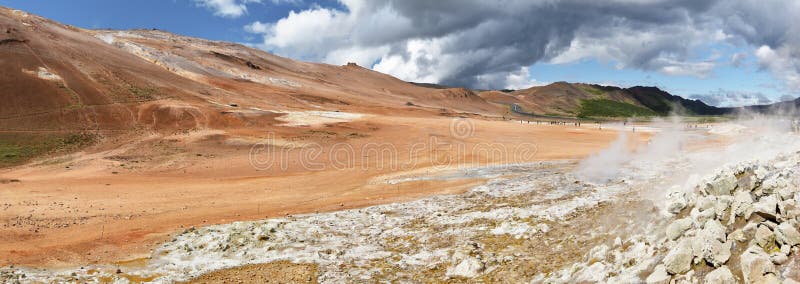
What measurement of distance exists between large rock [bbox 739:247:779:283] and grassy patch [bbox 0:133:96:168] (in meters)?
52.0

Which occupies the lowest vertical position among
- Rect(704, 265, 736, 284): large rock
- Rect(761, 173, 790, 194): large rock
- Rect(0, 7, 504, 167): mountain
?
Rect(704, 265, 736, 284): large rock

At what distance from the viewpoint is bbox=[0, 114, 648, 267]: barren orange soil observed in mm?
19906

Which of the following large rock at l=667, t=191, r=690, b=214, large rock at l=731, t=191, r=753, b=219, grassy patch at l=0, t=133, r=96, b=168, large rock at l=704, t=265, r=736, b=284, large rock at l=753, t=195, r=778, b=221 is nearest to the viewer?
large rock at l=704, t=265, r=736, b=284

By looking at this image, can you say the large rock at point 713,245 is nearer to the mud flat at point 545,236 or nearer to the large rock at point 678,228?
the mud flat at point 545,236

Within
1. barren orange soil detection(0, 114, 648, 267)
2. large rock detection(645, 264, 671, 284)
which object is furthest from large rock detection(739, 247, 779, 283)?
barren orange soil detection(0, 114, 648, 267)

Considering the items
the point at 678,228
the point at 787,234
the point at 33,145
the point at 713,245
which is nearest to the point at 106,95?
the point at 33,145

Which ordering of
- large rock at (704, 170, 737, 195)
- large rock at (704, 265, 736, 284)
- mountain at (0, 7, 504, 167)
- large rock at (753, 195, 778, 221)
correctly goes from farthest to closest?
mountain at (0, 7, 504, 167) → large rock at (704, 170, 737, 195) → large rock at (753, 195, 778, 221) → large rock at (704, 265, 736, 284)

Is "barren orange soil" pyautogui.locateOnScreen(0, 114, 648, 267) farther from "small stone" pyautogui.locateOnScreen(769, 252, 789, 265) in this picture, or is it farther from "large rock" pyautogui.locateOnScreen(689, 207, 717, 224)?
"small stone" pyautogui.locateOnScreen(769, 252, 789, 265)

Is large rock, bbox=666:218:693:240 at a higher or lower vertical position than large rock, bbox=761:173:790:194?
lower

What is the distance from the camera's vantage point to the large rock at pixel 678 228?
9344 mm

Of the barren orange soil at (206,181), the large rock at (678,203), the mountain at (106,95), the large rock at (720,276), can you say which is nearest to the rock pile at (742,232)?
the large rock at (720,276)

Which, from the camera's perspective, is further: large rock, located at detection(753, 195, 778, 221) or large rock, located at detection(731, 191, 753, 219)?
large rock, located at detection(731, 191, 753, 219)

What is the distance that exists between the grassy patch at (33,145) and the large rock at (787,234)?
52.3 metres

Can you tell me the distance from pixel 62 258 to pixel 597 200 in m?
19.1
